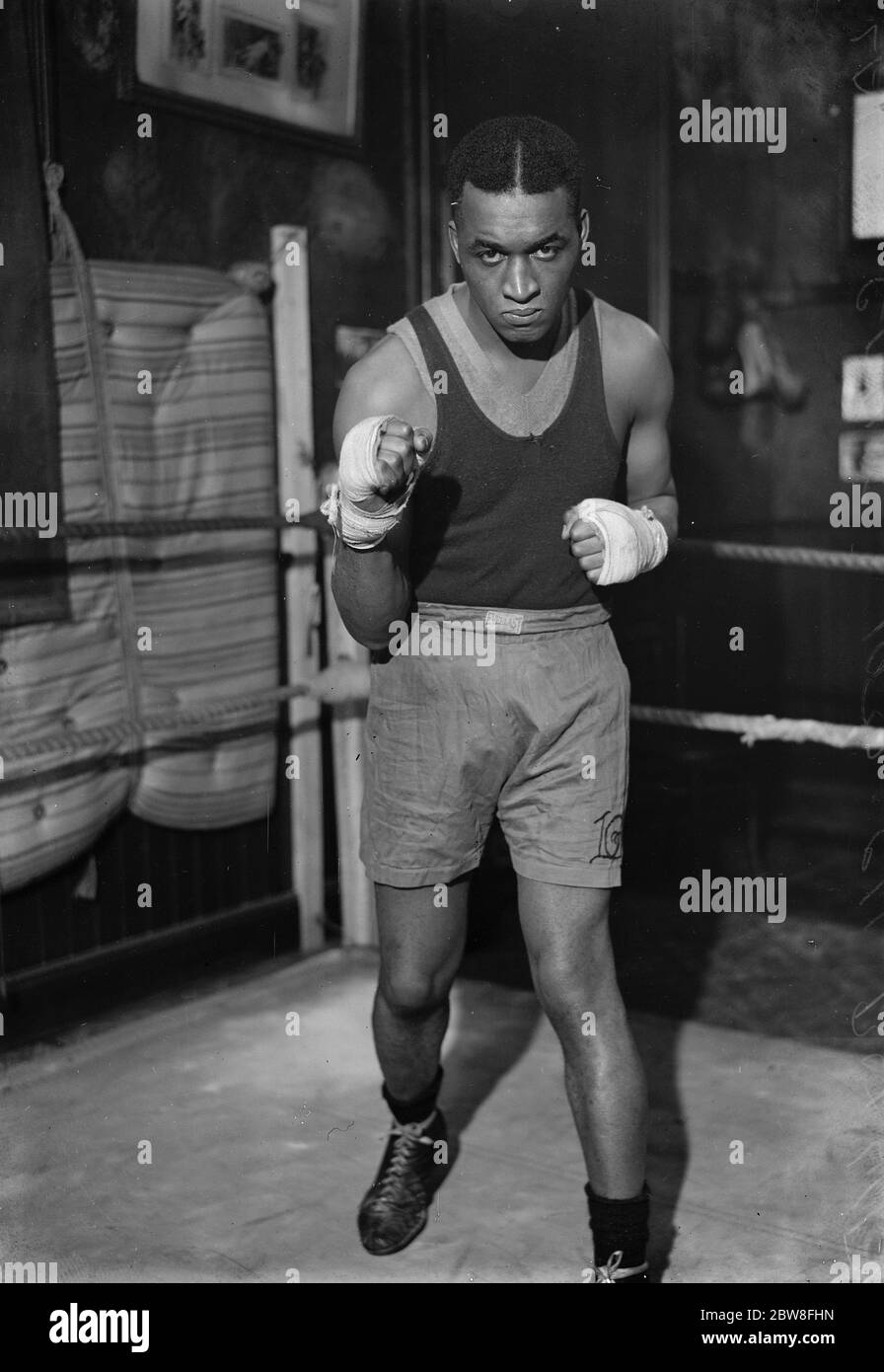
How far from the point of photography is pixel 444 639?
241 cm

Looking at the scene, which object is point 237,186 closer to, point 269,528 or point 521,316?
point 269,528

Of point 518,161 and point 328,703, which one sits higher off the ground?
point 518,161

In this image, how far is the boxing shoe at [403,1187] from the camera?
2.59 m

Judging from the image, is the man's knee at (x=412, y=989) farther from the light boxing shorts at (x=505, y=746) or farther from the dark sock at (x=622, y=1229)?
the dark sock at (x=622, y=1229)

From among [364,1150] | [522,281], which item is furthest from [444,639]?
[364,1150]

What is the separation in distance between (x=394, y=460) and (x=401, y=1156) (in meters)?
1.37

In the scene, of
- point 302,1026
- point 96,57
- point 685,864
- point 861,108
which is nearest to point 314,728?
point 302,1026

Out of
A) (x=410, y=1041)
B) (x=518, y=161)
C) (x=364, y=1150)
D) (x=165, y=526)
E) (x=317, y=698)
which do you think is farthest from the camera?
(x=317, y=698)

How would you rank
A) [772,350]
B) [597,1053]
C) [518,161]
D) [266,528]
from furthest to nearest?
1. [772,350]
2. [266,528]
3. [597,1053]
4. [518,161]

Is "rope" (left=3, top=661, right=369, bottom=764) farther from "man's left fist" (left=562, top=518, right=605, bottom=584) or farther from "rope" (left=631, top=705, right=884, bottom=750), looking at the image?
"man's left fist" (left=562, top=518, right=605, bottom=584)

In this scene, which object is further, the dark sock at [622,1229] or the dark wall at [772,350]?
the dark wall at [772,350]

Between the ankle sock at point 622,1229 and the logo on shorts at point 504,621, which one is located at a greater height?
the logo on shorts at point 504,621

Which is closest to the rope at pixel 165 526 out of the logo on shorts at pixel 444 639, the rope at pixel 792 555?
the rope at pixel 792 555

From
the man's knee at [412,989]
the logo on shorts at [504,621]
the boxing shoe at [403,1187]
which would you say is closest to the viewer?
the logo on shorts at [504,621]
